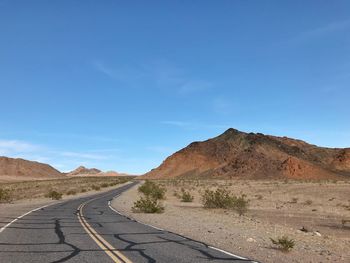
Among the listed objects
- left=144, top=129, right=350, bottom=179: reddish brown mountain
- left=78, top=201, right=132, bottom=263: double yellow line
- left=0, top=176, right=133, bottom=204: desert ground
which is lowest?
left=78, top=201, right=132, bottom=263: double yellow line

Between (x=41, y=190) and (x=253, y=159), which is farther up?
(x=253, y=159)

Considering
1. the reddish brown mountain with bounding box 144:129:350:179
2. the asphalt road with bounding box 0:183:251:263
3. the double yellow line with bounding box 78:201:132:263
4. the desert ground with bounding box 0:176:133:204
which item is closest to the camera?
the double yellow line with bounding box 78:201:132:263

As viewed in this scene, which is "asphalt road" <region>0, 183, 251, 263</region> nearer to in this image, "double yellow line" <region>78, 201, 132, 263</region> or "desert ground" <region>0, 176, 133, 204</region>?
"double yellow line" <region>78, 201, 132, 263</region>

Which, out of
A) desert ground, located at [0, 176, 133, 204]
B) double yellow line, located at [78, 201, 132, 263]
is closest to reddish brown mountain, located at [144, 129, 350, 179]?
desert ground, located at [0, 176, 133, 204]

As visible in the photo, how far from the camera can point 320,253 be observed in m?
13.6

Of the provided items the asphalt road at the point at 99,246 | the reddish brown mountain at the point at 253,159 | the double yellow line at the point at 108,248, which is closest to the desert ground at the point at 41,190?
the asphalt road at the point at 99,246

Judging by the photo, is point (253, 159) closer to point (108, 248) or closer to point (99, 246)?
point (99, 246)

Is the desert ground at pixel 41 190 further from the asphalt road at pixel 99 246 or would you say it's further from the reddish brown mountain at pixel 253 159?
the reddish brown mountain at pixel 253 159

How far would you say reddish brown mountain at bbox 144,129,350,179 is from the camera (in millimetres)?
138750

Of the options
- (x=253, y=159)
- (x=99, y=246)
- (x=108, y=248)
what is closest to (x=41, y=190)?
(x=99, y=246)

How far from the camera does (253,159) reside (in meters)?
150

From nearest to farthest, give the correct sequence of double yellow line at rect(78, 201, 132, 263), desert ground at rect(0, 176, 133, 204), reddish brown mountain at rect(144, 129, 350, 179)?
double yellow line at rect(78, 201, 132, 263)
desert ground at rect(0, 176, 133, 204)
reddish brown mountain at rect(144, 129, 350, 179)

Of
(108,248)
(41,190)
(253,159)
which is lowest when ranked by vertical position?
(108,248)

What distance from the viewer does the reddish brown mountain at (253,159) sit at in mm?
138750
